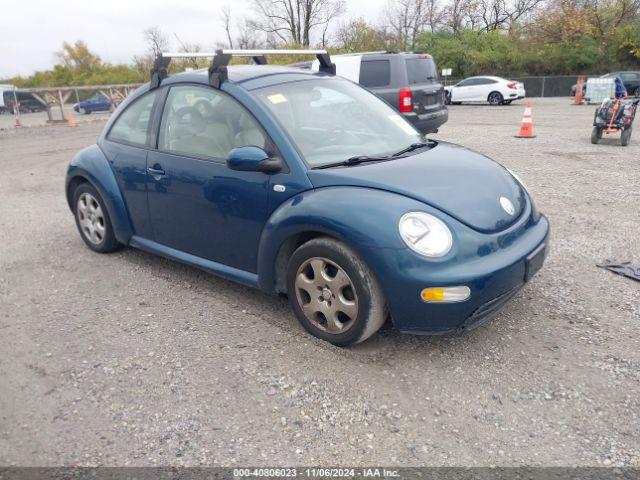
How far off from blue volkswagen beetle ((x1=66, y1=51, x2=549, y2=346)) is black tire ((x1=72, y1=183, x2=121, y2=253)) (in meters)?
0.19

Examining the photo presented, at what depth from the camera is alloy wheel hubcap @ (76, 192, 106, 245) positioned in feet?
15.6

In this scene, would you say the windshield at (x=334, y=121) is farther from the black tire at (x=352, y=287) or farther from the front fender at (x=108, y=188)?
the front fender at (x=108, y=188)

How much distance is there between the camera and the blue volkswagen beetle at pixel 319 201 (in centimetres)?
279

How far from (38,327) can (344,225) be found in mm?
2326

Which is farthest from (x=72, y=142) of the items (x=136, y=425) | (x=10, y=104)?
(x=10, y=104)

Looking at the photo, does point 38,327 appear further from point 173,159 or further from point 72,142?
point 72,142

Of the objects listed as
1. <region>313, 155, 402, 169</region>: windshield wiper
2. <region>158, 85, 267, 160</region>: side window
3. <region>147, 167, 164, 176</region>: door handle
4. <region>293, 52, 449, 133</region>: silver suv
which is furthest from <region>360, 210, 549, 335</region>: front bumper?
<region>293, 52, 449, 133</region>: silver suv

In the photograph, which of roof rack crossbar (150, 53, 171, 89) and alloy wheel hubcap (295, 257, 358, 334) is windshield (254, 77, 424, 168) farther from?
roof rack crossbar (150, 53, 171, 89)

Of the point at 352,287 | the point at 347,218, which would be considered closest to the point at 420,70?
the point at 347,218

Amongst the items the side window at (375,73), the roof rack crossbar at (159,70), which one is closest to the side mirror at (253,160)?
the roof rack crossbar at (159,70)

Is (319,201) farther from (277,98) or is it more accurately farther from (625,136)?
(625,136)

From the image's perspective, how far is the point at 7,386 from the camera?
2928mm

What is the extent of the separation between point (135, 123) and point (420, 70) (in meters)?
7.73

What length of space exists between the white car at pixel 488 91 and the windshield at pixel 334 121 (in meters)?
22.9
